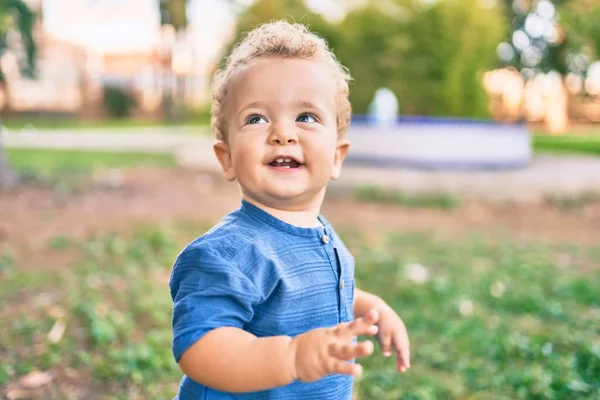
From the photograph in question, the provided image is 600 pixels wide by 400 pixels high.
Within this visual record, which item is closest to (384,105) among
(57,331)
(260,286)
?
(57,331)

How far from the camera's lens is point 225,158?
1757mm

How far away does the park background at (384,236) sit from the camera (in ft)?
10.4

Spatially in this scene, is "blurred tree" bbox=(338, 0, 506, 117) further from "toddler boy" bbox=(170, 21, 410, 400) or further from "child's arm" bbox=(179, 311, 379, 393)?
"child's arm" bbox=(179, 311, 379, 393)

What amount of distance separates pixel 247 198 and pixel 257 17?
1422 cm

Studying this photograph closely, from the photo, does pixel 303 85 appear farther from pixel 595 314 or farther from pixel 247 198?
pixel 595 314

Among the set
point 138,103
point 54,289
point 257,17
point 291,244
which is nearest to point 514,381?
point 291,244

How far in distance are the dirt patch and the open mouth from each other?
390cm

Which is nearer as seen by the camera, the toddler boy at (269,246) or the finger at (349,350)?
the finger at (349,350)

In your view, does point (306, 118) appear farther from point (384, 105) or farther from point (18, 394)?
point (384, 105)

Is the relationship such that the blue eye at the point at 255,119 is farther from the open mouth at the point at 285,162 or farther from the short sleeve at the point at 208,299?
the short sleeve at the point at 208,299

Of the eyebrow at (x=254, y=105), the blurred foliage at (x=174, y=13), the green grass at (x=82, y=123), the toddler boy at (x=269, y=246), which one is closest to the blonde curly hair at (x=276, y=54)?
the toddler boy at (x=269, y=246)

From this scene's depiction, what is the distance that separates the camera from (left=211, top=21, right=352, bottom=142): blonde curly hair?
165cm

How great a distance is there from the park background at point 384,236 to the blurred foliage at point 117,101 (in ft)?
40.4

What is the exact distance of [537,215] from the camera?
25.2ft
